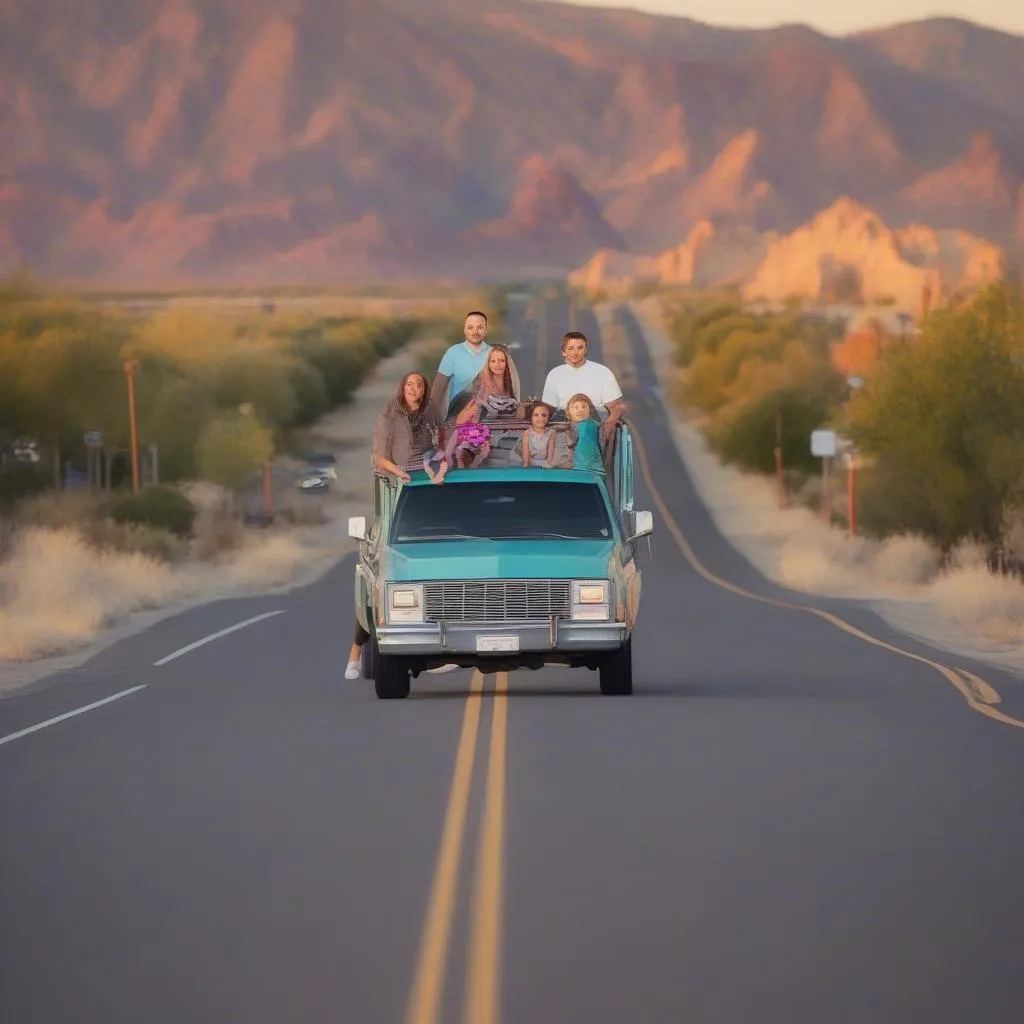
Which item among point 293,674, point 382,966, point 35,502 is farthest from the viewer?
point 35,502

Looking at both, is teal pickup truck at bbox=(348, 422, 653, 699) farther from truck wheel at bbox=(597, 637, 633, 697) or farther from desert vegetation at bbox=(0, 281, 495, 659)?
desert vegetation at bbox=(0, 281, 495, 659)

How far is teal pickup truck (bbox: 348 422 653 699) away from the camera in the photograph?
2212 cm

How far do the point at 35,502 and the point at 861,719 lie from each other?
2719 inches

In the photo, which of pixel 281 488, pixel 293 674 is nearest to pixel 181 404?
pixel 281 488

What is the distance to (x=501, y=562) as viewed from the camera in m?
22.3

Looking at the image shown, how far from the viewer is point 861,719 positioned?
21.0m

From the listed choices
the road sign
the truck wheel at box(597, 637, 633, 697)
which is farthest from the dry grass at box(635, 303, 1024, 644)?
the truck wheel at box(597, 637, 633, 697)

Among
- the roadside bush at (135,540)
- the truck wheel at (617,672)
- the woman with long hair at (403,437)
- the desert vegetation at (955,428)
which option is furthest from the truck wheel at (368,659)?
the roadside bush at (135,540)

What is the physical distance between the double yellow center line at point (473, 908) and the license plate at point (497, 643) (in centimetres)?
345

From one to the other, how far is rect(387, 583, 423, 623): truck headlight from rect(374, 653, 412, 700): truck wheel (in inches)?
19.9

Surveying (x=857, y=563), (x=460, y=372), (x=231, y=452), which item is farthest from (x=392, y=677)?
(x=231, y=452)

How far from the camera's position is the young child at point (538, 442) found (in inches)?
913

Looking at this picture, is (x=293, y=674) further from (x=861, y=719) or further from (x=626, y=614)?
(x=861, y=719)

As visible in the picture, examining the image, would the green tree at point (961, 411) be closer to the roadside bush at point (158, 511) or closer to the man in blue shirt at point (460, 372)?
the roadside bush at point (158, 511)
